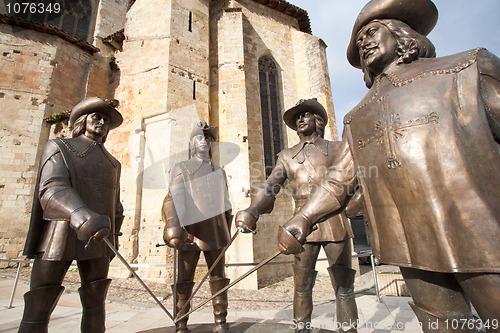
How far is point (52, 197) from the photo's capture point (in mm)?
1634

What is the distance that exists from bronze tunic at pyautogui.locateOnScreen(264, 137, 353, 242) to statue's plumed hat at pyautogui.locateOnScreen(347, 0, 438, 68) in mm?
1169

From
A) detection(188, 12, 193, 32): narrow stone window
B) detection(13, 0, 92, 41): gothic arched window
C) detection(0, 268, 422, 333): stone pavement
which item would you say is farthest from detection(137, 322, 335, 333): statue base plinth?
detection(13, 0, 92, 41): gothic arched window

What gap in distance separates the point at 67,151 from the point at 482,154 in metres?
2.52

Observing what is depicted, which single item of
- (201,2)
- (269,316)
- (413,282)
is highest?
(201,2)

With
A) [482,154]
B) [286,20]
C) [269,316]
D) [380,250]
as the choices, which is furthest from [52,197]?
[286,20]

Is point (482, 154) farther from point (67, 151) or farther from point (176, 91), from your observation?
point (176, 91)

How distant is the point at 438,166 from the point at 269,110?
9.18 metres

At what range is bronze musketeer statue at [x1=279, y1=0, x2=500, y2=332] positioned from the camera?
0.90 m

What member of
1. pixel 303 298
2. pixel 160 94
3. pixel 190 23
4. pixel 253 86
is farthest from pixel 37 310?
pixel 190 23

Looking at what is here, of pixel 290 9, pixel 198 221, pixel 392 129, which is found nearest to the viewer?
pixel 392 129

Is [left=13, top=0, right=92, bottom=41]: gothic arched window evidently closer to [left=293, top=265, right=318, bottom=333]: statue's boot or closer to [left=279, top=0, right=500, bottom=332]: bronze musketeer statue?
[left=293, top=265, right=318, bottom=333]: statue's boot

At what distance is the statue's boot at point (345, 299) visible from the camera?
6.46 ft

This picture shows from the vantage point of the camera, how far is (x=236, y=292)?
6371 millimetres

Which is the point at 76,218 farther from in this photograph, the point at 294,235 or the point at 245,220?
the point at 294,235
